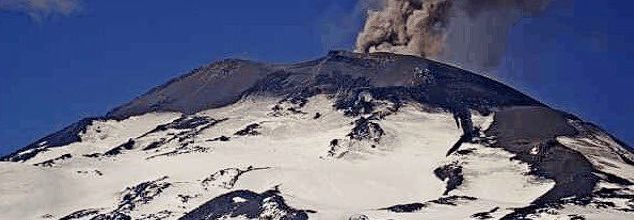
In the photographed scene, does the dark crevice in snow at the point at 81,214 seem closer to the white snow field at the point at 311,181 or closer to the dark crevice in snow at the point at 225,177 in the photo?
the white snow field at the point at 311,181

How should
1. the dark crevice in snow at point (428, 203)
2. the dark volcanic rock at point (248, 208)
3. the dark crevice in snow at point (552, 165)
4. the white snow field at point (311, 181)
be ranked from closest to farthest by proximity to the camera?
the dark volcanic rock at point (248, 208) < the dark crevice in snow at point (428, 203) < the dark crevice in snow at point (552, 165) < the white snow field at point (311, 181)

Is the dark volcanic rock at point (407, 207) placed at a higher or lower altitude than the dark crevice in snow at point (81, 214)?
lower

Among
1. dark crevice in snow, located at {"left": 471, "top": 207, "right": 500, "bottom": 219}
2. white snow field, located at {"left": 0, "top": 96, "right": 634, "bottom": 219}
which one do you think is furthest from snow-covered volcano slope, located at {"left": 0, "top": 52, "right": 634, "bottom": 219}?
dark crevice in snow, located at {"left": 471, "top": 207, "right": 500, "bottom": 219}

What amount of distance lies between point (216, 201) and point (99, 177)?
28.2 meters

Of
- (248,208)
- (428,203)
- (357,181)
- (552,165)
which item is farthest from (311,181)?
(552,165)

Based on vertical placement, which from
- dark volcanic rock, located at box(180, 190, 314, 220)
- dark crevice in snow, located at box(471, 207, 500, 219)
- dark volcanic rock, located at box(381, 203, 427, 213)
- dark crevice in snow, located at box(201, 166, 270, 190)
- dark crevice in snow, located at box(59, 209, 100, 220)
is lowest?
dark crevice in snow, located at box(471, 207, 500, 219)

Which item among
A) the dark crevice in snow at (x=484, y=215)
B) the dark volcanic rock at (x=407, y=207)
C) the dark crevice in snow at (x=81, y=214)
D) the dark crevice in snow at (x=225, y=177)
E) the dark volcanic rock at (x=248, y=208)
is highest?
the dark crevice in snow at (x=225, y=177)

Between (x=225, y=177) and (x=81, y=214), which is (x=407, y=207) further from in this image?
(x=81, y=214)

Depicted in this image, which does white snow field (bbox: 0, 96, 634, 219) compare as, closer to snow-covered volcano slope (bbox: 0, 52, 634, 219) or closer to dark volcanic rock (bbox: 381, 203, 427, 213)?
snow-covered volcano slope (bbox: 0, 52, 634, 219)

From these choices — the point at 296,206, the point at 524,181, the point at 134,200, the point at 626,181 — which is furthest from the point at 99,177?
the point at 626,181

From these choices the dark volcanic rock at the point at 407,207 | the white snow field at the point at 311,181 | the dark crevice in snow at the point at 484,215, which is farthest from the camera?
the white snow field at the point at 311,181

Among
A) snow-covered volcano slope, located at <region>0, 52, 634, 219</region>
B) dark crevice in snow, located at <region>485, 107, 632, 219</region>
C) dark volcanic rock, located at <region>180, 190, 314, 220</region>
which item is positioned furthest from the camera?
dark crevice in snow, located at <region>485, 107, 632, 219</region>

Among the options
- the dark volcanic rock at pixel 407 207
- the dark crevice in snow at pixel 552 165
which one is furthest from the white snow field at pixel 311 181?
the dark crevice in snow at pixel 552 165

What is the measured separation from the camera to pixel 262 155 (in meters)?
193
